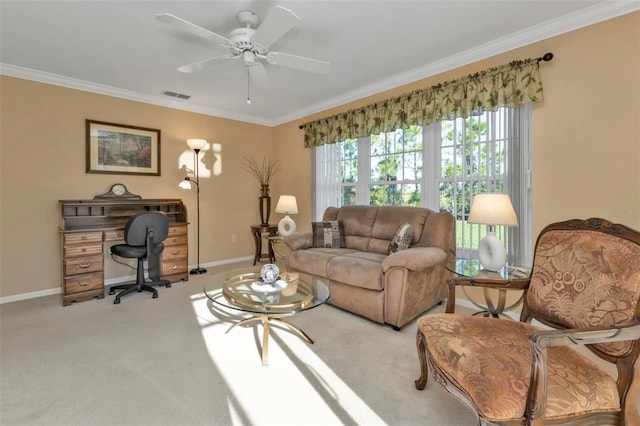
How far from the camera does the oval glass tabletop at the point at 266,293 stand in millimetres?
1946

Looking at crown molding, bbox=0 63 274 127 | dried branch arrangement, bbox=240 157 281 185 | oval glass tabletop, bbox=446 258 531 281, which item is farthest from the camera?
dried branch arrangement, bbox=240 157 281 185

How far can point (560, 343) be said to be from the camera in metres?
1.05

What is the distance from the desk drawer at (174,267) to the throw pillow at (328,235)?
1.87 m

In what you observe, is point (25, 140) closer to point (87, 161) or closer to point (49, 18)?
point (87, 161)

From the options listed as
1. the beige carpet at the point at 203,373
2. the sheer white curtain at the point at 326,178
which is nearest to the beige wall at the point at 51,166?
the beige carpet at the point at 203,373

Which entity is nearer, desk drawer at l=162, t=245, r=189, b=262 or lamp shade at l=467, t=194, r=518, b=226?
lamp shade at l=467, t=194, r=518, b=226

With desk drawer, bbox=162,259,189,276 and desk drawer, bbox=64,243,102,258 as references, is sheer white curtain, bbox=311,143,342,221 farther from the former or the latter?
desk drawer, bbox=64,243,102,258

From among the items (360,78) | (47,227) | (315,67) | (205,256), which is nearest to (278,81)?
(360,78)

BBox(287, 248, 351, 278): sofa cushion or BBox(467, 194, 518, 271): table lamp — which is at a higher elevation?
BBox(467, 194, 518, 271): table lamp

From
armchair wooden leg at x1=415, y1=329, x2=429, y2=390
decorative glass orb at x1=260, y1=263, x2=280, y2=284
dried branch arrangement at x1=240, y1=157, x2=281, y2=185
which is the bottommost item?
armchair wooden leg at x1=415, y1=329, x2=429, y2=390

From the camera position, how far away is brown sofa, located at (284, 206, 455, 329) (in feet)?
8.30

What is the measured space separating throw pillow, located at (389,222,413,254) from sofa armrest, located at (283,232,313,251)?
3.45ft

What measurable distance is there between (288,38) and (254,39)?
26.8 inches

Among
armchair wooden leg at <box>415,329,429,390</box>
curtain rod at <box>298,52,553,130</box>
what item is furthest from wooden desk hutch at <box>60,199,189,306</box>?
curtain rod at <box>298,52,553,130</box>
